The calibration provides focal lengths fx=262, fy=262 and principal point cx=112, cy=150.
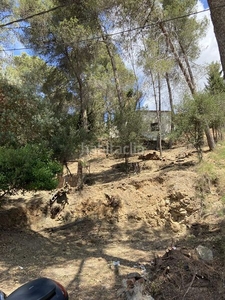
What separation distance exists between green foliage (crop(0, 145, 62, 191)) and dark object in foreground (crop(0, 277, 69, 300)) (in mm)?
3846

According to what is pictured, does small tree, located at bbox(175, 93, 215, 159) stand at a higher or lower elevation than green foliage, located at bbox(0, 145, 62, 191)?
higher

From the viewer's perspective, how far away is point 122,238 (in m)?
6.65

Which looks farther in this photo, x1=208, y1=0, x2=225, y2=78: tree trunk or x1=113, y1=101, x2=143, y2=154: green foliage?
x1=113, y1=101, x2=143, y2=154: green foliage

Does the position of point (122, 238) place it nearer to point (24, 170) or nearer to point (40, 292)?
point (24, 170)

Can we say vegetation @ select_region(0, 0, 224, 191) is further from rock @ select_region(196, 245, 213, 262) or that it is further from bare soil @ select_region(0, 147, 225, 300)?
rock @ select_region(196, 245, 213, 262)

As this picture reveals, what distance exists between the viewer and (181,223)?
674 centimetres

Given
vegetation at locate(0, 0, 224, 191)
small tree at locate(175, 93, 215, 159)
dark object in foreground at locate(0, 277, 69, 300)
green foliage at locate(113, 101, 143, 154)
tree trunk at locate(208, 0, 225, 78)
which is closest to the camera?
dark object in foreground at locate(0, 277, 69, 300)

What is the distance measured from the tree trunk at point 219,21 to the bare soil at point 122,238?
97.9 inches

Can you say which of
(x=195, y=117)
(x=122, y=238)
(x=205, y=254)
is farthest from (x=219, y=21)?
(x=195, y=117)

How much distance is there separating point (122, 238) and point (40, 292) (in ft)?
17.7

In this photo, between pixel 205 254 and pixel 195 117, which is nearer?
pixel 205 254

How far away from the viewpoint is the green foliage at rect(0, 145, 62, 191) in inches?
203

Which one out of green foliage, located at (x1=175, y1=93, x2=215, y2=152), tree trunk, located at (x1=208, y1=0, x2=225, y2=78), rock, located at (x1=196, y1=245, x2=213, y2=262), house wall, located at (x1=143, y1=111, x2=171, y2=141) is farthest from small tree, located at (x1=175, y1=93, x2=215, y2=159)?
tree trunk, located at (x1=208, y1=0, x2=225, y2=78)

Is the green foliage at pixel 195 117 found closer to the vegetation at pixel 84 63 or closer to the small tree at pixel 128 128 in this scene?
the vegetation at pixel 84 63
